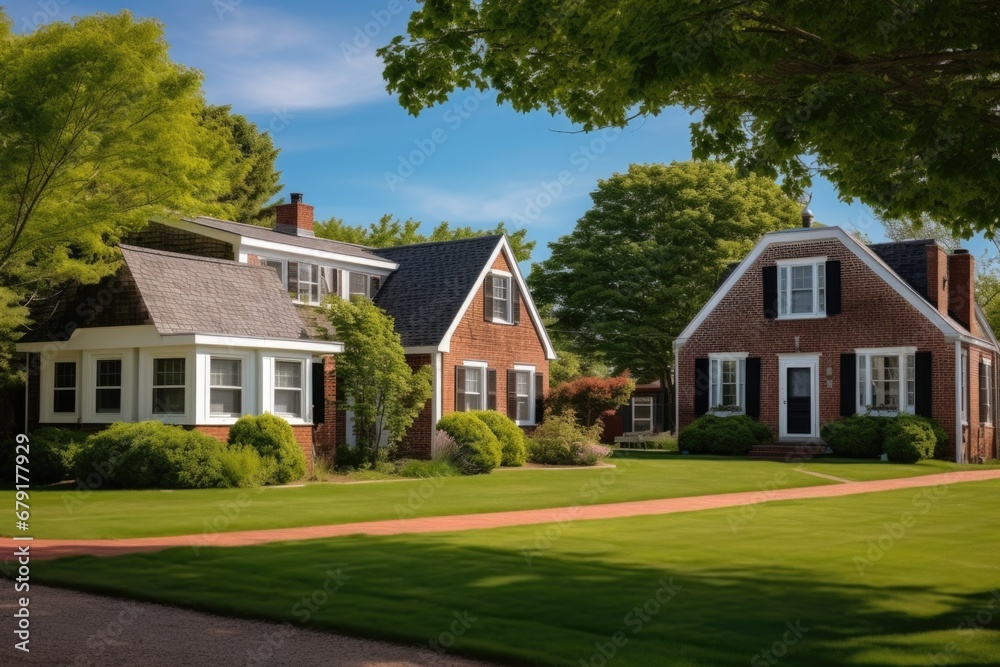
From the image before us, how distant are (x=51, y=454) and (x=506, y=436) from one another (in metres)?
11.9

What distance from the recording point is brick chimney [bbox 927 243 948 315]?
1313 inches

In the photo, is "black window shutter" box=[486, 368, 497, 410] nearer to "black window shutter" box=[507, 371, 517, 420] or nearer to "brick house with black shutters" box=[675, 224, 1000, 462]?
"black window shutter" box=[507, 371, 517, 420]

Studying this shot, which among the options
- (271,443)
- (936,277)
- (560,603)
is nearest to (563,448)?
(271,443)

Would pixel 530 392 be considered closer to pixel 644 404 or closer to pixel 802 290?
pixel 802 290

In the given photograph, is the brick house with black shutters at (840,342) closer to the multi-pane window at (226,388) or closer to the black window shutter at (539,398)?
the black window shutter at (539,398)

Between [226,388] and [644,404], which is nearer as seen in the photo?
[226,388]

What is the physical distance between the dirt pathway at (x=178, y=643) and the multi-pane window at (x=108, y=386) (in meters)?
15.4

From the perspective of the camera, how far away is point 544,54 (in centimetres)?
1198

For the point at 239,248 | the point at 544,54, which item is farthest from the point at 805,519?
the point at 239,248

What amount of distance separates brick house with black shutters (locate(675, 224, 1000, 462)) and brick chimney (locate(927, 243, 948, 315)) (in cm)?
3

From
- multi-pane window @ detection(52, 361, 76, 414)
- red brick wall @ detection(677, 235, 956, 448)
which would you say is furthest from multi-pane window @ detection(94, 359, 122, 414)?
red brick wall @ detection(677, 235, 956, 448)

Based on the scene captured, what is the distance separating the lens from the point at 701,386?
120ft

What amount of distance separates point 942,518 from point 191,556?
1109cm

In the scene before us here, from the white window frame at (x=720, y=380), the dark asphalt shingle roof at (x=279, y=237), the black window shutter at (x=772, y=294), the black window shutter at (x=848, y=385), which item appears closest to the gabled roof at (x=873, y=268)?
the black window shutter at (x=772, y=294)
